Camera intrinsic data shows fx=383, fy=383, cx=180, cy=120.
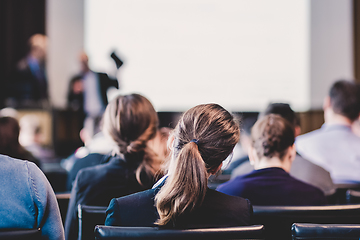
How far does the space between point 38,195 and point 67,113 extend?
4655mm

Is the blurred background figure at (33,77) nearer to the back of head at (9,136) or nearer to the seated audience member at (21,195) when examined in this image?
the back of head at (9,136)

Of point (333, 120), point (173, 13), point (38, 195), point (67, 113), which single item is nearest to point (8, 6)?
point (67, 113)

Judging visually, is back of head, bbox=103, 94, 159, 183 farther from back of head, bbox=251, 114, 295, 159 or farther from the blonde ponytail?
the blonde ponytail

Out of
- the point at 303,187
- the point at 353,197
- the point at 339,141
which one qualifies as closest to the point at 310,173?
the point at 353,197

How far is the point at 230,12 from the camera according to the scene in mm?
5828

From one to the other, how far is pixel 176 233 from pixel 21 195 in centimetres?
44

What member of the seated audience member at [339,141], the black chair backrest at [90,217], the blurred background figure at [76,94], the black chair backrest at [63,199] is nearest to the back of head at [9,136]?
the black chair backrest at [63,199]

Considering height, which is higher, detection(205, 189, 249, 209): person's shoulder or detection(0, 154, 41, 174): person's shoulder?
detection(0, 154, 41, 174): person's shoulder

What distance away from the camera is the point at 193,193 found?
1.07 meters

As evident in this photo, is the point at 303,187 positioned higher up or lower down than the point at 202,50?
lower down

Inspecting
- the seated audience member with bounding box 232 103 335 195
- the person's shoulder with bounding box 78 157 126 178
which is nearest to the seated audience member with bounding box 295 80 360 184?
the seated audience member with bounding box 232 103 335 195

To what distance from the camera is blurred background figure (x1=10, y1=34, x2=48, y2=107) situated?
5.58 m

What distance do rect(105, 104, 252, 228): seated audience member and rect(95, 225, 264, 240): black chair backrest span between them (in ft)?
0.26

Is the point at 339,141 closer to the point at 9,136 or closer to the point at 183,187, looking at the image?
the point at 183,187
